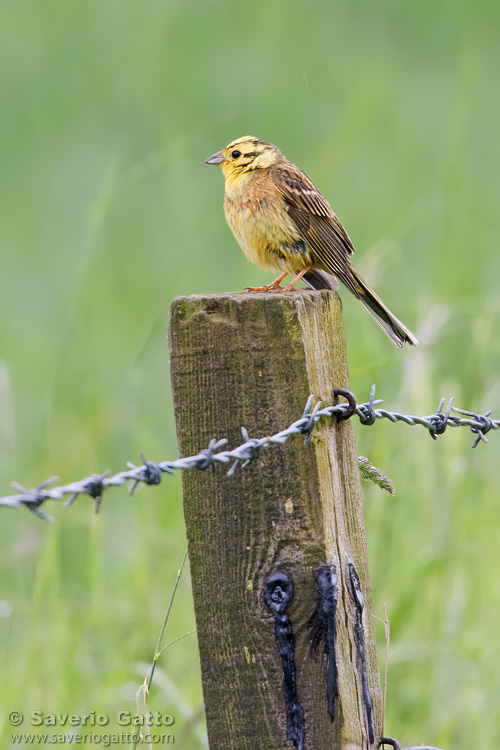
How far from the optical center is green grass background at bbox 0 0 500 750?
4.36 meters

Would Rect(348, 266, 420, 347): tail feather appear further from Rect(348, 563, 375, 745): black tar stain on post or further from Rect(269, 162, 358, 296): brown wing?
Rect(348, 563, 375, 745): black tar stain on post

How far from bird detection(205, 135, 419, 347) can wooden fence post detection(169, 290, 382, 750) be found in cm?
141

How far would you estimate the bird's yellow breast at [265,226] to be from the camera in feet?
12.6

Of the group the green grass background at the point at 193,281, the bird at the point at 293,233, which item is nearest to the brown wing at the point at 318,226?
the bird at the point at 293,233

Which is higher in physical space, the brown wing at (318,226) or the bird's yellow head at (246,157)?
the bird's yellow head at (246,157)

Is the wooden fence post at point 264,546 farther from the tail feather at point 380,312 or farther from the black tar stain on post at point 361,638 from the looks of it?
the tail feather at point 380,312

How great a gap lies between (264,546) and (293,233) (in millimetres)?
1715

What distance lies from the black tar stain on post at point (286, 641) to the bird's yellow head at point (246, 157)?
2.13 metres

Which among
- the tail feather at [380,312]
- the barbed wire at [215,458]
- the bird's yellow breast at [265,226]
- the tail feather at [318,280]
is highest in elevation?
the bird's yellow breast at [265,226]

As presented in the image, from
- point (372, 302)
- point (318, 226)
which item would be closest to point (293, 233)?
point (318, 226)

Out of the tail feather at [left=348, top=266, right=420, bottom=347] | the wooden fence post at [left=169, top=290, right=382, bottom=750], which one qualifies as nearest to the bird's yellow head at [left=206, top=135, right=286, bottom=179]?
the tail feather at [left=348, top=266, right=420, bottom=347]

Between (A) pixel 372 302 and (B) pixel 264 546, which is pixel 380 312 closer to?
(A) pixel 372 302

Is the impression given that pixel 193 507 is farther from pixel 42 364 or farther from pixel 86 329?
pixel 42 364

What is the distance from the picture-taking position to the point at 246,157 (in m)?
4.15
